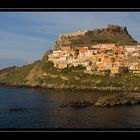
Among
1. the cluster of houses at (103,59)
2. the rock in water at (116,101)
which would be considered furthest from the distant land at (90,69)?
the rock in water at (116,101)

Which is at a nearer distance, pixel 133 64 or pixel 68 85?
pixel 133 64

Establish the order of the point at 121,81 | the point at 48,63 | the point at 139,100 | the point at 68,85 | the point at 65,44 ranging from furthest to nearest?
the point at 65,44
the point at 48,63
the point at 68,85
the point at 121,81
the point at 139,100

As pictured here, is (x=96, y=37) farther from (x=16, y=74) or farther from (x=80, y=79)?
(x=80, y=79)

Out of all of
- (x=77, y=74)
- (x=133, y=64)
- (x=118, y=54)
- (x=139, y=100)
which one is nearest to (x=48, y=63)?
(x=77, y=74)

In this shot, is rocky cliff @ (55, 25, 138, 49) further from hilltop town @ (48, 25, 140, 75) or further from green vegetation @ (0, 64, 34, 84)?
hilltop town @ (48, 25, 140, 75)

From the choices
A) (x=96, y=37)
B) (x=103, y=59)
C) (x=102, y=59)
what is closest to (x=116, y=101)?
(x=103, y=59)

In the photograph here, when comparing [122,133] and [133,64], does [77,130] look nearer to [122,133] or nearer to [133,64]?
[122,133]

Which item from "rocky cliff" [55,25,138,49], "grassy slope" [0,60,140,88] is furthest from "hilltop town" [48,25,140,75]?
"rocky cliff" [55,25,138,49]
